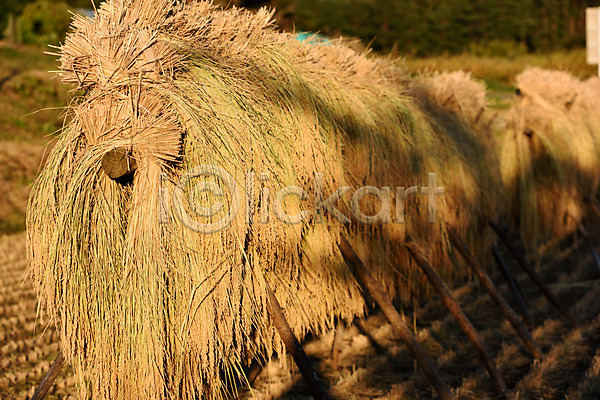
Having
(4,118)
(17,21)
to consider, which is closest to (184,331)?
(4,118)

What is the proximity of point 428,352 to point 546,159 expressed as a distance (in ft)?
9.04

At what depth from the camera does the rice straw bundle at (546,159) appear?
6.02 meters

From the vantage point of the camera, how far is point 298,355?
2.72 metres

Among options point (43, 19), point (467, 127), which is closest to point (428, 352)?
point (467, 127)

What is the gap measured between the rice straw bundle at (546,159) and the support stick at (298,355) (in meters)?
4.01

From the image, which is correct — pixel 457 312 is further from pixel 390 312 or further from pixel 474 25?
pixel 474 25

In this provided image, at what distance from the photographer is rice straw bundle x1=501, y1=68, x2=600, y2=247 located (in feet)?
19.8

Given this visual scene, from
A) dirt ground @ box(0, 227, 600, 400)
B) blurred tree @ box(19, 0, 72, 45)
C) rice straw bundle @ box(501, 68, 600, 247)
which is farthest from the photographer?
blurred tree @ box(19, 0, 72, 45)

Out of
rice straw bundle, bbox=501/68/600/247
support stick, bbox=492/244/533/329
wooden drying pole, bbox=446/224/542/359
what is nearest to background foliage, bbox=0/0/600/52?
rice straw bundle, bbox=501/68/600/247

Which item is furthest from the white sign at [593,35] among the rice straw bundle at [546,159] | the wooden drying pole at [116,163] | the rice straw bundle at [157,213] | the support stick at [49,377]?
the support stick at [49,377]

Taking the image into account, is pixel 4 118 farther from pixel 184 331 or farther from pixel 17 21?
pixel 184 331

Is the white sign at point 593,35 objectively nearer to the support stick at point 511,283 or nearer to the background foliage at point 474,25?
the support stick at point 511,283

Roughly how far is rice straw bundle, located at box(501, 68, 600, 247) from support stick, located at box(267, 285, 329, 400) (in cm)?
401

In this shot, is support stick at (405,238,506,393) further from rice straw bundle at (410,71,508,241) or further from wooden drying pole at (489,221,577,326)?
wooden drying pole at (489,221,577,326)
